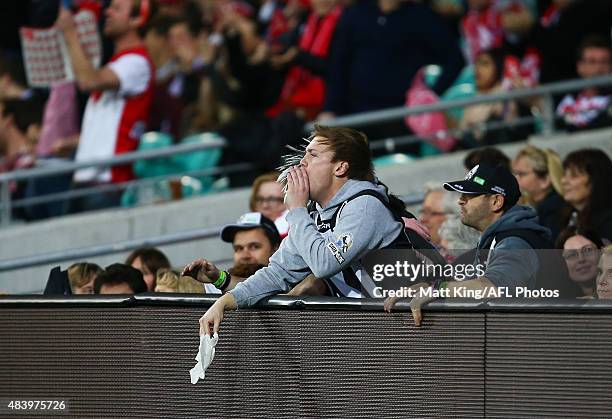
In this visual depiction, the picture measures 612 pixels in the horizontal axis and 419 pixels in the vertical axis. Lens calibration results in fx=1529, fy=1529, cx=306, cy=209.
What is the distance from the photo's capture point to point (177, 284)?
26.6 ft

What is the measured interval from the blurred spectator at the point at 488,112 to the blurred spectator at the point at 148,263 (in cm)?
365

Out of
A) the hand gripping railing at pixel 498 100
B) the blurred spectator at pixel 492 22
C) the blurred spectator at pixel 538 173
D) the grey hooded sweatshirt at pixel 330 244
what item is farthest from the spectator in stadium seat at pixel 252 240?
the blurred spectator at pixel 492 22

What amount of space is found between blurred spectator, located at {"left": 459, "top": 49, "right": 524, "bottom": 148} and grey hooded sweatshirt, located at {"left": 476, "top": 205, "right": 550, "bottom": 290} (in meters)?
5.39

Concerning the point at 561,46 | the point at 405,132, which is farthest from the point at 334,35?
the point at 561,46

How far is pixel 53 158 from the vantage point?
13312mm

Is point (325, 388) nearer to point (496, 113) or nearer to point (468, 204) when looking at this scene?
point (468, 204)

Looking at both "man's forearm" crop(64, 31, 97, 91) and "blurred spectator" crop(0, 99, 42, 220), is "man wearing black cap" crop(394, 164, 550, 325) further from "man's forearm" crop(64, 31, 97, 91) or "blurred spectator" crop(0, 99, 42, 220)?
"blurred spectator" crop(0, 99, 42, 220)

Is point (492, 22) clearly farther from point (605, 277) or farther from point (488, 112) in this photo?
point (605, 277)

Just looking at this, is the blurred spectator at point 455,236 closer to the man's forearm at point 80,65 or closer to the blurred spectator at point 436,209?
the blurred spectator at point 436,209

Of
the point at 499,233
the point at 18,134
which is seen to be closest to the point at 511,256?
the point at 499,233

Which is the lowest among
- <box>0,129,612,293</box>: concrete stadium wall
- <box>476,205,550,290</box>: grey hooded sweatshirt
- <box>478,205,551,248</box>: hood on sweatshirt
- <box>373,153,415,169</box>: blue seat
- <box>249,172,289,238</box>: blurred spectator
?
<box>0,129,612,293</box>: concrete stadium wall

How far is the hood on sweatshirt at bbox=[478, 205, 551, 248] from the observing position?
6742mm

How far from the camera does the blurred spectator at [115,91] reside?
12359 mm

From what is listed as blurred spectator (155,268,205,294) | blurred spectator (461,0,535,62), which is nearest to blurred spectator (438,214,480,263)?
blurred spectator (155,268,205,294)
